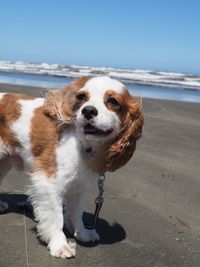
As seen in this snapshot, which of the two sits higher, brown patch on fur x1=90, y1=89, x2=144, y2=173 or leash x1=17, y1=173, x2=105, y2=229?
brown patch on fur x1=90, y1=89, x2=144, y2=173

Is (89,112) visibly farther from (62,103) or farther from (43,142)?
(43,142)

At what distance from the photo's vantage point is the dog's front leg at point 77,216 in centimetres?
459

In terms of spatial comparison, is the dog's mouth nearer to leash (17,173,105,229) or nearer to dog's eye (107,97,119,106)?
dog's eye (107,97,119,106)

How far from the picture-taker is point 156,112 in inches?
507

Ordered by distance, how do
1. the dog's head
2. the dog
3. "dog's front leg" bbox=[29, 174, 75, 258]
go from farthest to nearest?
"dog's front leg" bbox=[29, 174, 75, 258], the dog, the dog's head

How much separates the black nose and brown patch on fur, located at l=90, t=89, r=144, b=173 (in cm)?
29

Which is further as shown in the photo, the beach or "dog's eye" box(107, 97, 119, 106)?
the beach

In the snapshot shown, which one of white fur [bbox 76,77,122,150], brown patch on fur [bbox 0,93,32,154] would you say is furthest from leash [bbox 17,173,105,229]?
brown patch on fur [bbox 0,93,32,154]

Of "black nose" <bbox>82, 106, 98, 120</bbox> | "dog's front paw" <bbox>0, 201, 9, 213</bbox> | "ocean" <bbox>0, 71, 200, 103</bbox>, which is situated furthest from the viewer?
"ocean" <bbox>0, 71, 200, 103</bbox>

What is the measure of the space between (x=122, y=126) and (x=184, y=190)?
2277 millimetres

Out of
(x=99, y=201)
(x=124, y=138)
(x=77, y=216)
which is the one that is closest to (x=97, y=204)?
(x=99, y=201)

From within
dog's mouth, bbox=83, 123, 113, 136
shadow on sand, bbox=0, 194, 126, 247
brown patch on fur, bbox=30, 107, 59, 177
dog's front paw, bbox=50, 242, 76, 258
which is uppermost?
dog's mouth, bbox=83, 123, 113, 136

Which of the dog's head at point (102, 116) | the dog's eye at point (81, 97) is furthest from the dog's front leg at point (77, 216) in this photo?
the dog's eye at point (81, 97)

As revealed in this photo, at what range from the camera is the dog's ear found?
424cm
